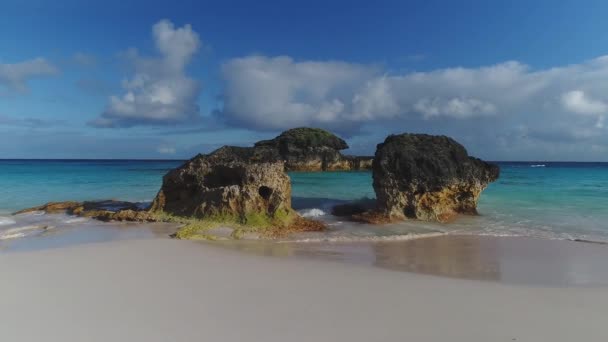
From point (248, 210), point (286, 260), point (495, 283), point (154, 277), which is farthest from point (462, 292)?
point (248, 210)

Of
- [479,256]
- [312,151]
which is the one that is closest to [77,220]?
[479,256]

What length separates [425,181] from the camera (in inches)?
537

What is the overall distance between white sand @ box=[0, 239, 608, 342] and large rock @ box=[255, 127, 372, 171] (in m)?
50.4

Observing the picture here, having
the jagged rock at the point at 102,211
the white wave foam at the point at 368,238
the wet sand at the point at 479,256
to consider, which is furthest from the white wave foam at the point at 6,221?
the white wave foam at the point at 368,238

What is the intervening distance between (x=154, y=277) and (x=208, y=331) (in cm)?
239

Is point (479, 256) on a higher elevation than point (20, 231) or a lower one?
lower

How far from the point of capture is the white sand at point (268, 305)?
438 cm

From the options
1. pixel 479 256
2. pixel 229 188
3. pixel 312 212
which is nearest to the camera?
pixel 479 256

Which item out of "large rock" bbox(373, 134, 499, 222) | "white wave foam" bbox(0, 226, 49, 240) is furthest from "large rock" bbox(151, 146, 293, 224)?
"large rock" bbox(373, 134, 499, 222)

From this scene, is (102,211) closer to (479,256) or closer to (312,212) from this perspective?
(312,212)

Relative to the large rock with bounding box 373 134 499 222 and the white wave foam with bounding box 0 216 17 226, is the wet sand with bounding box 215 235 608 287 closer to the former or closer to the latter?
the large rock with bounding box 373 134 499 222

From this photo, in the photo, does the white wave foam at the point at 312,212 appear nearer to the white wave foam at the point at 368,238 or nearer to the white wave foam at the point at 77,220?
the white wave foam at the point at 368,238

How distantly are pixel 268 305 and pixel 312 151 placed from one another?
5577cm

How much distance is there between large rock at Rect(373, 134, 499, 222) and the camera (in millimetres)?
13727
